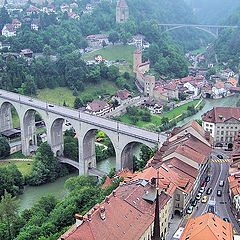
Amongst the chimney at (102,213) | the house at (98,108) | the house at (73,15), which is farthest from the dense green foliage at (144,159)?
the house at (73,15)

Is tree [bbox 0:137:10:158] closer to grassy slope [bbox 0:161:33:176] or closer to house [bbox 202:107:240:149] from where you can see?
grassy slope [bbox 0:161:33:176]

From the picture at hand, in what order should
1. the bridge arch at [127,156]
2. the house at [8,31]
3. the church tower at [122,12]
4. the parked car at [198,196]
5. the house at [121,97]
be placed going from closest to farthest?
the parked car at [198,196] < the bridge arch at [127,156] < the house at [121,97] < the house at [8,31] < the church tower at [122,12]

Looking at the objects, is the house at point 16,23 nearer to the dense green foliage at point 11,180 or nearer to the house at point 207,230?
the dense green foliage at point 11,180

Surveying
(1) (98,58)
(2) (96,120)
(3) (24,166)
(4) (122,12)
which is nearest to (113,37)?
(1) (98,58)

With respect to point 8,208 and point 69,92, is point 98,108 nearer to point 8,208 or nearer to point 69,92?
Result: point 69,92

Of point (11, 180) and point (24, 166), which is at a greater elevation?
point (11, 180)

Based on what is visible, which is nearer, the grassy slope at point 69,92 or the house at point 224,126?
the house at point 224,126

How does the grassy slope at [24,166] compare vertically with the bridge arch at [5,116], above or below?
below
